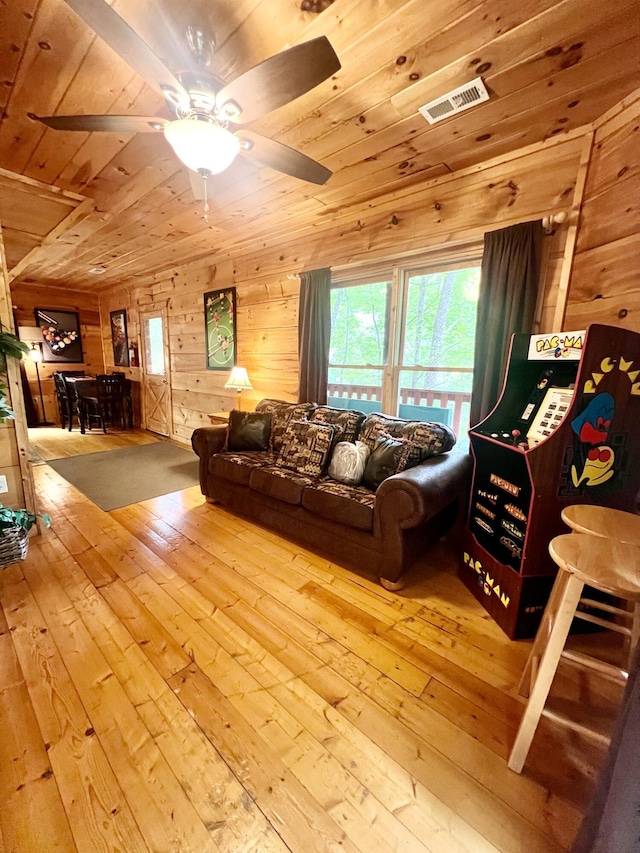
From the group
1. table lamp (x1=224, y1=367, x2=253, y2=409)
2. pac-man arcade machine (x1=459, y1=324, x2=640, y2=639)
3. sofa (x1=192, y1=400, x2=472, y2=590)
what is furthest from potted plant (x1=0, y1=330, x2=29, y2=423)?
pac-man arcade machine (x1=459, y1=324, x2=640, y2=639)

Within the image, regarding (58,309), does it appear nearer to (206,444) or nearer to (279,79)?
(206,444)

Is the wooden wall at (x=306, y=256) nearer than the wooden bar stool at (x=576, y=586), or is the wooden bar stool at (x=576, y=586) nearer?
the wooden bar stool at (x=576, y=586)

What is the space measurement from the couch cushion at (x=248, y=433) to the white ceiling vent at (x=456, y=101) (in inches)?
92.2

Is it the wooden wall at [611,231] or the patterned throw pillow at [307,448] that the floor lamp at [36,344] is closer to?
the patterned throw pillow at [307,448]

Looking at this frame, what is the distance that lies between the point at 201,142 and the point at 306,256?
7.18ft

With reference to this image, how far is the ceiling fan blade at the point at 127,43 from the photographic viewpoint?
895 millimetres

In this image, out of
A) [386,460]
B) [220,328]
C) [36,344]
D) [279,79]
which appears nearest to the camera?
[279,79]

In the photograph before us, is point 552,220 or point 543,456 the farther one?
point 552,220

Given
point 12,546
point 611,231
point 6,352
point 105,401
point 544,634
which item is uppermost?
point 611,231

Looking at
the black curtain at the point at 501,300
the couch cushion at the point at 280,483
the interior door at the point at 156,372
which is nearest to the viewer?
the black curtain at the point at 501,300

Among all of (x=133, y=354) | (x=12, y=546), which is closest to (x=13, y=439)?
(x=12, y=546)

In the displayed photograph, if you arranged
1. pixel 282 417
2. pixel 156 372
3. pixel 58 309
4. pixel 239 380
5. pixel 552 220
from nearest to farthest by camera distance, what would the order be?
pixel 552 220 < pixel 282 417 < pixel 239 380 < pixel 156 372 < pixel 58 309

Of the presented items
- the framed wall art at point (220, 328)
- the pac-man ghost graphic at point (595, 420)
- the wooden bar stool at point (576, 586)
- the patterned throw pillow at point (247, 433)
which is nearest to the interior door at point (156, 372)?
the framed wall art at point (220, 328)

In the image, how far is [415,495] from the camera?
1764 mm
